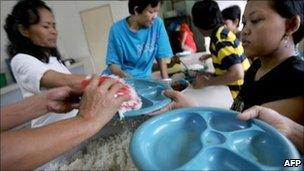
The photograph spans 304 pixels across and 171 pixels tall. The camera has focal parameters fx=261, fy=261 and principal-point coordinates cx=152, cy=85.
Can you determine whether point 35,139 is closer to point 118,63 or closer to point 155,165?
point 155,165

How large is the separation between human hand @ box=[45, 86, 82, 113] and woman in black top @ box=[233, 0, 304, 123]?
2.24ft

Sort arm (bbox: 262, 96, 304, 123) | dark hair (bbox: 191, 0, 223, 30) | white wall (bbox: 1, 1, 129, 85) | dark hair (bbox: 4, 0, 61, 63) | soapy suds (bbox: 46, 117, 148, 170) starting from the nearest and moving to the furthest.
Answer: arm (bbox: 262, 96, 304, 123) → soapy suds (bbox: 46, 117, 148, 170) → dark hair (bbox: 4, 0, 61, 63) → dark hair (bbox: 191, 0, 223, 30) → white wall (bbox: 1, 1, 129, 85)

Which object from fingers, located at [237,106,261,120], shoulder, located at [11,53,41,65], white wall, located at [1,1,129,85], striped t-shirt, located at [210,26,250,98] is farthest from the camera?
white wall, located at [1,1,129,85]

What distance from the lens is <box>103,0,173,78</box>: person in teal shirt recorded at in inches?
80.6

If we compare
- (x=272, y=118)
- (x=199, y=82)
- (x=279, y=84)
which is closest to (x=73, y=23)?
(x=199, y=82)

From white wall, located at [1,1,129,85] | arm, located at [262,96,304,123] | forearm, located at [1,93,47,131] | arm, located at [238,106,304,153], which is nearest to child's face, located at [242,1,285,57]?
arm, located at [262,96,304,123]

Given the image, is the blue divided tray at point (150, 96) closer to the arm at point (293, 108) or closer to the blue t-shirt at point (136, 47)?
the arm at point (293, 108)

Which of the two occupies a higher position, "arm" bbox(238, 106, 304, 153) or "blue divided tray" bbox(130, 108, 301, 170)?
"blue divided tray" bbox(130, 108, 301, 170)

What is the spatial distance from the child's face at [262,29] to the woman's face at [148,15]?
97 centimetres

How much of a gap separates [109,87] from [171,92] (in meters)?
0.37

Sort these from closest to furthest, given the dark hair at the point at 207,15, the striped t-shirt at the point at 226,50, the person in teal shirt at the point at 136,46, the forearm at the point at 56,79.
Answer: the forearm at the point at 56,79 < the striped t-shirt at the point at 226,50 < the dark hair at the point at 207,15 < the person in teal shirt at the point at 136,46

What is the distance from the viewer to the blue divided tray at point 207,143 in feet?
→ 1.93

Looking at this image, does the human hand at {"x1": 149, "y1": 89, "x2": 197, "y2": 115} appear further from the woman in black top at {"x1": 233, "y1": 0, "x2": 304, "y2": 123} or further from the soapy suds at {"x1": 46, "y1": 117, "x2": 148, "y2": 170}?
the woman in black top at {"x1": 233, "y1": 0, "x2": 304, "y2": 123}

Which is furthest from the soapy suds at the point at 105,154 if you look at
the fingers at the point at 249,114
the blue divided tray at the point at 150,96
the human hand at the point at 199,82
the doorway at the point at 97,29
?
the doorway at the point at 97,29
